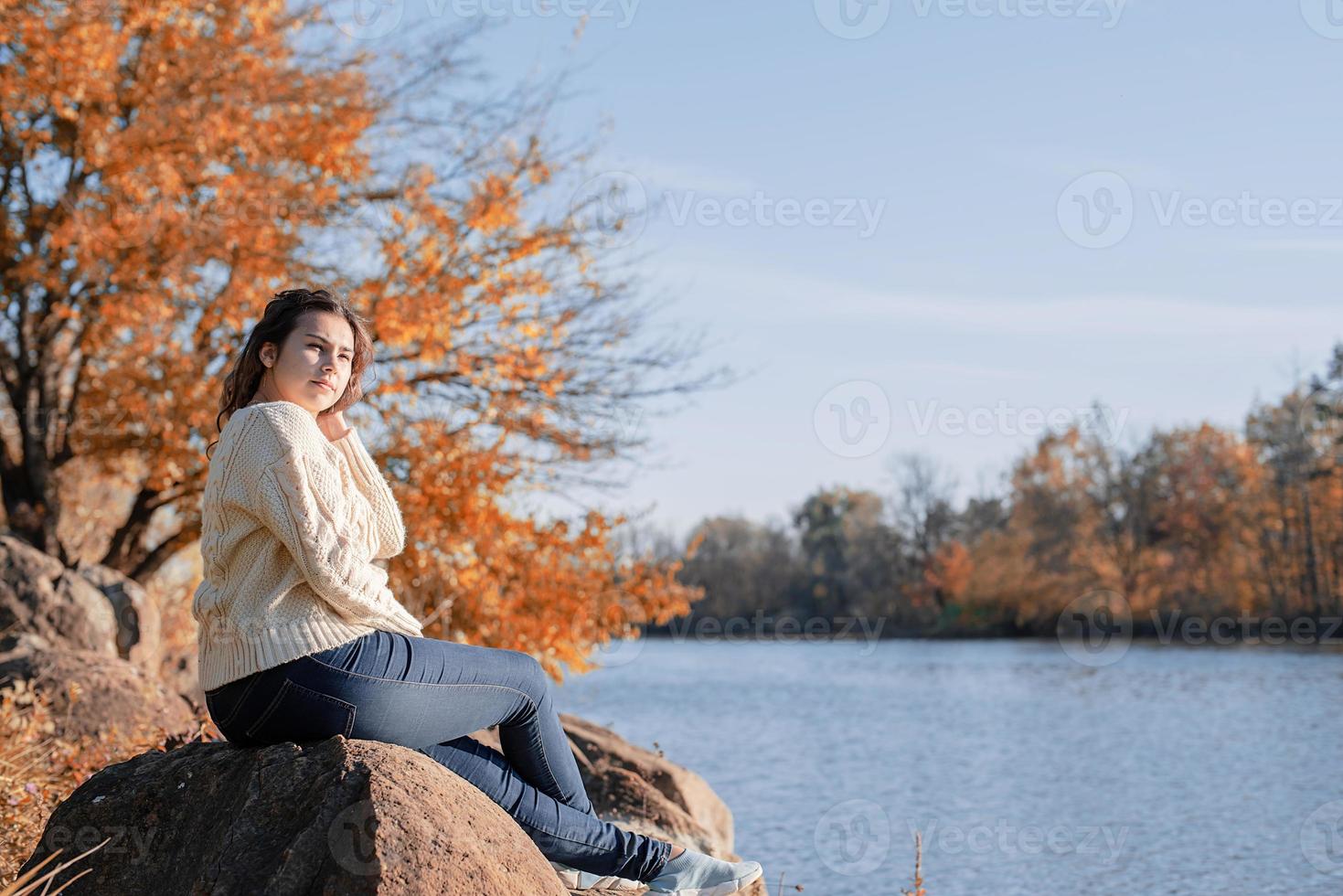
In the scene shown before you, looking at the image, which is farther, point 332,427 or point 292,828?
point 332,427

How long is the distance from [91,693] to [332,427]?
3.25 metres

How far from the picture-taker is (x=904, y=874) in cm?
887

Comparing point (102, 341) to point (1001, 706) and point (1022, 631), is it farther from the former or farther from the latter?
point (1022, 631)

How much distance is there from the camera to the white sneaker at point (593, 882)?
367 cm

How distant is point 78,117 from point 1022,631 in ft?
124

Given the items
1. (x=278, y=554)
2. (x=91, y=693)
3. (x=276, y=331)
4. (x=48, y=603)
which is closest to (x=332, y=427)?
(x=276, y=331)

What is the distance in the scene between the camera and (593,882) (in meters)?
3.69

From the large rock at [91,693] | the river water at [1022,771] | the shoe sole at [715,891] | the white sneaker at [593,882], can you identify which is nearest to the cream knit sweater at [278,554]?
the white sneaker at [593,882]

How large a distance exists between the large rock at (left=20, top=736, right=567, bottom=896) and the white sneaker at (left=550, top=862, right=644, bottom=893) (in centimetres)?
43

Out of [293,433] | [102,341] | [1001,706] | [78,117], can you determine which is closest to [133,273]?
[102,341]

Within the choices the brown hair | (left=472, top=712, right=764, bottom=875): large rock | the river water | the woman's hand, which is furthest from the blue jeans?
the river water

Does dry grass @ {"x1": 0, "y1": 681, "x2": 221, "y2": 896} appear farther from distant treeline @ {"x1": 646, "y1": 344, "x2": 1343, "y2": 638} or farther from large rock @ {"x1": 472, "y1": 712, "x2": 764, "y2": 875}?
distant treeline @ {"x1": 646, "y1": 344, "x2": 1343, "y2": 638}

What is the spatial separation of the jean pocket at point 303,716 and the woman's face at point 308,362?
2.54 ft

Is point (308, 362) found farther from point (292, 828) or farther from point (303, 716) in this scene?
point (292, 828)
